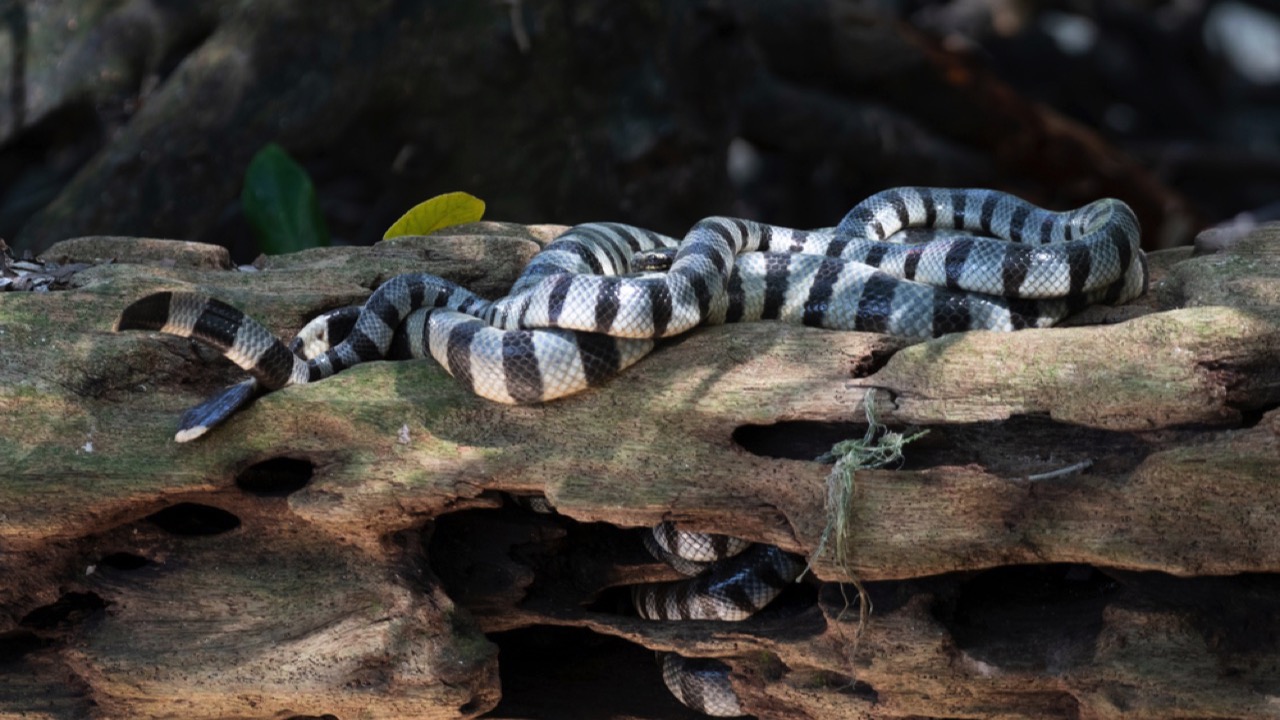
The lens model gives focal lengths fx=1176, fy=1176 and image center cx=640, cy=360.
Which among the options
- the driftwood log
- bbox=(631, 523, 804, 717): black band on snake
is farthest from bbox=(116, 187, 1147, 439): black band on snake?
bbox=(631, 523, 804, 717): black band on snake

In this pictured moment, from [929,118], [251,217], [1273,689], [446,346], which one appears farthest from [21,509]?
[929,118]

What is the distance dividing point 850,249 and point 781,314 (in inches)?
25.2

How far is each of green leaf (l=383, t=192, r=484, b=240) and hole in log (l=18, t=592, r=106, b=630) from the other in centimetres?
197

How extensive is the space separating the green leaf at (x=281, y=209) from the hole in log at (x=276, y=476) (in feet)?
8.25

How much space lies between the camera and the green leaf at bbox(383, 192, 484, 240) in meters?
5.24

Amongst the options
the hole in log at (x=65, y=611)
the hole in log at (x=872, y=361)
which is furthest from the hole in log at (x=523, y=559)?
the hole in log at (x=65, y=611)

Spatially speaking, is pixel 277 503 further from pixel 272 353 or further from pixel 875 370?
pixel 875 370

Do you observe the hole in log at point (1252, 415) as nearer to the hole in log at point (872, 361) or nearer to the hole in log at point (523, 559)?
the hole in log at point (872, 361)

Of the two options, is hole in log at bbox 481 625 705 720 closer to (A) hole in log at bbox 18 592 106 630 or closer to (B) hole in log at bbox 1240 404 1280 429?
(A) hole in log at bbox 18 592 106 630

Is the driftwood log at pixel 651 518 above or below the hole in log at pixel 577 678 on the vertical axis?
above

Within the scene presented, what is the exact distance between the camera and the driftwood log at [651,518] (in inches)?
127

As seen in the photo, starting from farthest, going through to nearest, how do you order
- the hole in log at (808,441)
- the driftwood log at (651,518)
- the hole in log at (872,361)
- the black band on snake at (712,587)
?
the black band on snake at (712,587) → the hole in log at (872,361) → the hole in log at (808,441) → the driftwood log at (651,518)

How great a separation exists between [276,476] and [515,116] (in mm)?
4558

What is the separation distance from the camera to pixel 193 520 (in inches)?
161
